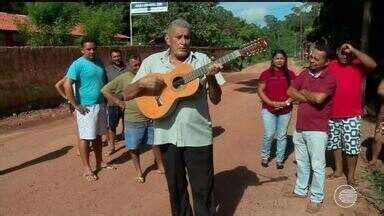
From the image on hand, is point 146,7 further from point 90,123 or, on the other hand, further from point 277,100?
point 90,123

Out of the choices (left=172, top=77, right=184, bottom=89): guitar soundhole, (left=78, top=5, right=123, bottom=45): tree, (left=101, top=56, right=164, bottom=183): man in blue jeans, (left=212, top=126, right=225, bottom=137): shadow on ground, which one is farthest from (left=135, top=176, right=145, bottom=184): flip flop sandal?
(left=78, top=5, right=123, bottom=45): tree

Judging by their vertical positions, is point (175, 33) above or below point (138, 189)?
above

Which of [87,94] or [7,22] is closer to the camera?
[87,94]

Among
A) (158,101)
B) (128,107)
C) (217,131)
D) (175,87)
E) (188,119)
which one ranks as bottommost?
(217,131)

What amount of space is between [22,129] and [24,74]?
2779 millimetres

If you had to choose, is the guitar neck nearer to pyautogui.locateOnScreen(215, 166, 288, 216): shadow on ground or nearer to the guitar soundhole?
the guitar soundhole

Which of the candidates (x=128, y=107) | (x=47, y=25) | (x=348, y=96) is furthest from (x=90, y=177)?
(x=47, y=25)

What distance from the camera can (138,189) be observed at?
597cm

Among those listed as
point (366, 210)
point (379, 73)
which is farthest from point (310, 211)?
point (379, 73)

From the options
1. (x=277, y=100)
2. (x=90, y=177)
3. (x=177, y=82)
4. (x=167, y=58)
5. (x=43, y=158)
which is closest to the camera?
(x=177, y=82)

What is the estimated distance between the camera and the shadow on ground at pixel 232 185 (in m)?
5.29

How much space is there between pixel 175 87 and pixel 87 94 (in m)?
2.33

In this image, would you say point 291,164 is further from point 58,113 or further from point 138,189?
point 58,113

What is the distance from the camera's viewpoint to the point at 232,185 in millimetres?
6008
